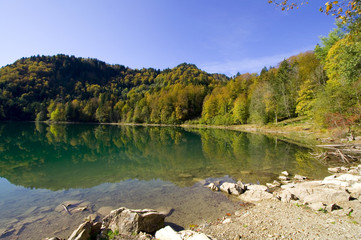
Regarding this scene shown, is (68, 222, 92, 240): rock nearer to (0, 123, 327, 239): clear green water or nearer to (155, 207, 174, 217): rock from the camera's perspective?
(0, 123, 327, 239): clear green water

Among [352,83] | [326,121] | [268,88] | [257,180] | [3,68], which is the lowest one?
[257,180]

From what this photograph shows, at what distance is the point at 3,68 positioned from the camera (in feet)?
495

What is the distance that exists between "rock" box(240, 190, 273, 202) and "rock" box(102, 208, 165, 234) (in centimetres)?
509

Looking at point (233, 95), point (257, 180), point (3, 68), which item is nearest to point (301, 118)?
point (233, 95)

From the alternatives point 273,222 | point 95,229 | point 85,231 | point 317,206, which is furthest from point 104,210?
point 317,206

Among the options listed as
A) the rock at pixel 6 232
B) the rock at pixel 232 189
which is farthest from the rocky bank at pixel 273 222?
the rock at pixel 6 232

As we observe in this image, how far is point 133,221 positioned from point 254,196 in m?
6.64

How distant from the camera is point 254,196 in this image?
32.3 ft

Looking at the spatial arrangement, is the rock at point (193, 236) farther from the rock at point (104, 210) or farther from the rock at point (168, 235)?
the rock at point (104, 210)

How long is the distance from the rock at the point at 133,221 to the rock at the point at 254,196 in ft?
16.7

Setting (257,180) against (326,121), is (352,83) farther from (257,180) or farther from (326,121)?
(257,180)

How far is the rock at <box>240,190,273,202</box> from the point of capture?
9562 millimetres

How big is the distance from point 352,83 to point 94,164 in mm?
34386

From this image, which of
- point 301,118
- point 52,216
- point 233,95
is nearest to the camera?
point 52,216
